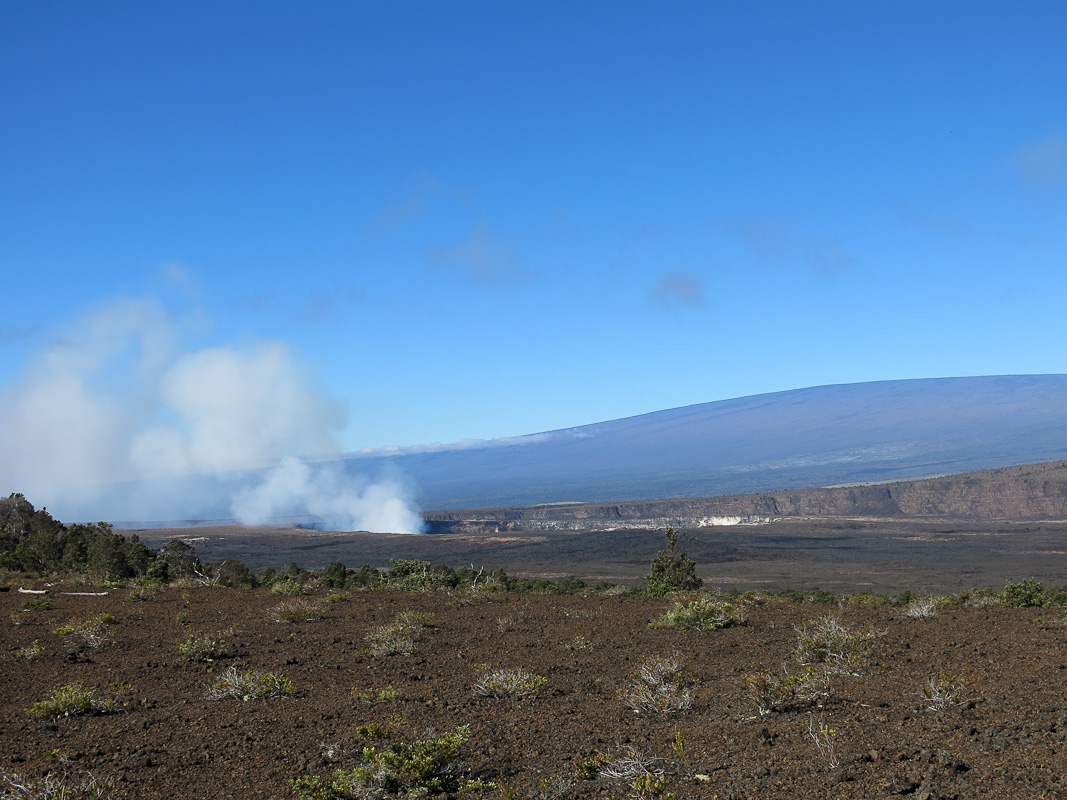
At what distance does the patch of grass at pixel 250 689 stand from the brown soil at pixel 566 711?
0.11 m

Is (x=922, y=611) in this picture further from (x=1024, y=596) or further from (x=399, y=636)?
(x=399, y=636)

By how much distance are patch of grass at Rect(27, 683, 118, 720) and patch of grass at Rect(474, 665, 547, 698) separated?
3168mm

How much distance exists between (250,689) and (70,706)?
4.69 feet

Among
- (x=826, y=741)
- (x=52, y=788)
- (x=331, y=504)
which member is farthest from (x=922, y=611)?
(x=331, y=504)

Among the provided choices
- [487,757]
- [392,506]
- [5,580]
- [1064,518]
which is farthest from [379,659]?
[392,506]

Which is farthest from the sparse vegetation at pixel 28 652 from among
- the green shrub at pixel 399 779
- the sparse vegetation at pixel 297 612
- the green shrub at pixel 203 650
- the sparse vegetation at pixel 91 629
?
the green shrub at pixel 399 779

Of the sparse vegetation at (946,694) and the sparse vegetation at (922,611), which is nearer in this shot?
the sparse vegetation at (946,694)

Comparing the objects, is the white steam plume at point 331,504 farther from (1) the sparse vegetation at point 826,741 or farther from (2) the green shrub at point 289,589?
(1) the sparse vegetation at point 826,741

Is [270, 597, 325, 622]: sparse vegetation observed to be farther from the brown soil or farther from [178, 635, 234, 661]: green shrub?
[178, 635, 234, 661]: green shrub

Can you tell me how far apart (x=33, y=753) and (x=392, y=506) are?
10266 centimetres

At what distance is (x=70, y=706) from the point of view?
662 cm

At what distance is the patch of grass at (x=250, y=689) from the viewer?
718cm

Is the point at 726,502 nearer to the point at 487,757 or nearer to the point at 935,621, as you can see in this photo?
the point at 935,621

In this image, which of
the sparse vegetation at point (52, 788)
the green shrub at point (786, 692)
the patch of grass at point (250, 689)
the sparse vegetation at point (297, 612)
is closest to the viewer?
the sparse vegetation at point (52, 788)
